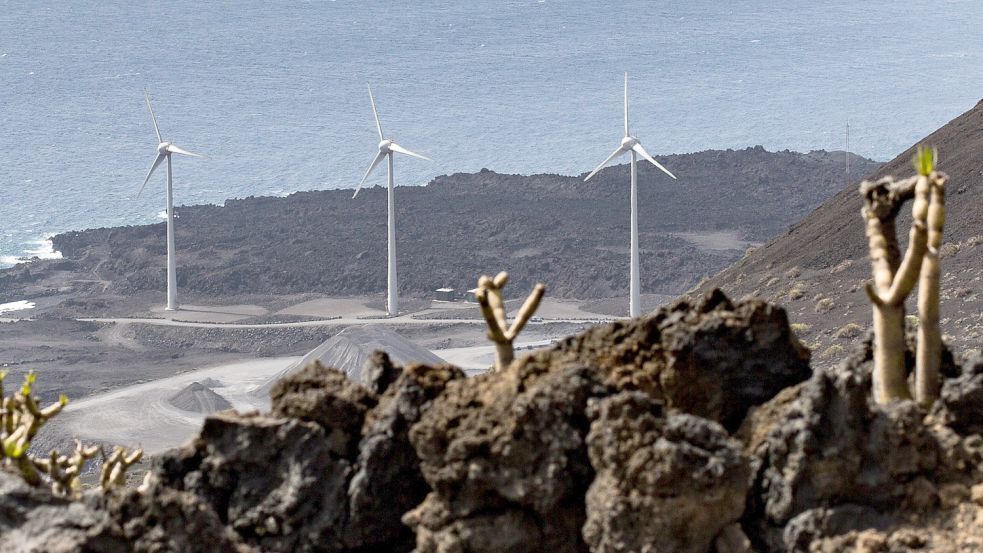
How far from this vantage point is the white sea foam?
184 meters

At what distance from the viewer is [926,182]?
2038 centimetres

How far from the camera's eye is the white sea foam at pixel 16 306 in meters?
184

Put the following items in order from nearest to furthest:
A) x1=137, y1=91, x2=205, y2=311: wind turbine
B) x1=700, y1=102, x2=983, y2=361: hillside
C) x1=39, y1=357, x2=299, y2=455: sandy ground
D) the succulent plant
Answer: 1. the succulent plant
2. x1=700, y1=102, x2=983, y2=361: hillside
3. x1=39, y1=357, x2=299, y2=455: sandy ground
4. x1=137, y1=91, x2=205, y2=311: wind turbine

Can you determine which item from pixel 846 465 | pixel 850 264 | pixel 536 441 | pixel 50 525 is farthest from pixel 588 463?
pixel 850 264

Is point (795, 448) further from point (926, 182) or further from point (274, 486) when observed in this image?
point (274, 486)

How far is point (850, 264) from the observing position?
98.2m

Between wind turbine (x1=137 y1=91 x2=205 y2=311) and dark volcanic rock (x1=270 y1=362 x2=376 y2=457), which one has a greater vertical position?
wind turbine (x1=137 y1=91 x2=205 y2=311)

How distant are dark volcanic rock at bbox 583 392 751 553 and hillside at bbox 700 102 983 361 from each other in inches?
1838


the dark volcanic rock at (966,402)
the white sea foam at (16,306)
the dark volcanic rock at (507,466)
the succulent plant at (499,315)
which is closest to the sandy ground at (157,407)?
the white sea foam at (16,306)

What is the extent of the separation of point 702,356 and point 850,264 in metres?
79.2

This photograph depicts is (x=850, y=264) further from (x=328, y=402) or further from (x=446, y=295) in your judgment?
(x=446, y=295)

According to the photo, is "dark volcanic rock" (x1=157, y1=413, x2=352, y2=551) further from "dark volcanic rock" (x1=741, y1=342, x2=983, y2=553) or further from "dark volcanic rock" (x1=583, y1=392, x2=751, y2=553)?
"dark volcanic rock" (x1=741, y1=342, x2=983, y2=553)

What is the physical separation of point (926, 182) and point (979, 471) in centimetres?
355

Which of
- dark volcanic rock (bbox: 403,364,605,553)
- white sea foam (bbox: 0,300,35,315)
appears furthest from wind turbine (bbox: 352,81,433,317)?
dark volcanic rock (bbox: 403,364,605,553)
